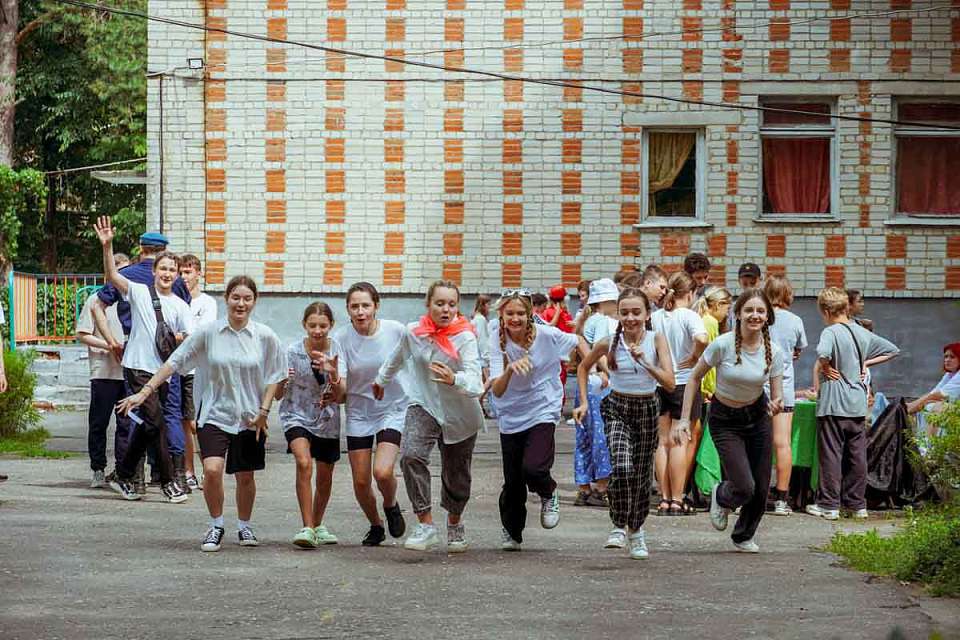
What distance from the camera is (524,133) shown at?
22.4 metres

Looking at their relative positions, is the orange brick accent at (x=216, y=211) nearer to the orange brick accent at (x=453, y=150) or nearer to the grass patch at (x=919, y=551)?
the orange brick accent at (x=453, y=150)

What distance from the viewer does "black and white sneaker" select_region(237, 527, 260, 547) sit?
33.7ft

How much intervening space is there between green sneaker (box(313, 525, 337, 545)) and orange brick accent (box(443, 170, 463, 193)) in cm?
1246

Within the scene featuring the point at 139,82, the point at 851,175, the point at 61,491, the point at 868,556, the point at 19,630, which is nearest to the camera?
the point at 19,630

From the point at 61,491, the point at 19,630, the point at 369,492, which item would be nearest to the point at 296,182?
the point at 61,491

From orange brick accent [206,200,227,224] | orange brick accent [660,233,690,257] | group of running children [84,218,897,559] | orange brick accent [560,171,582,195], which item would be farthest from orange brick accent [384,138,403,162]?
group of running children [84,218,897,559]

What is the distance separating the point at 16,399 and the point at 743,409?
9.22 metres

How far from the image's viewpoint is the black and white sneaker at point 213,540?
995 centimetres

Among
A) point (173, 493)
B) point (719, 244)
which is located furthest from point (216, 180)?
point (173, 493)

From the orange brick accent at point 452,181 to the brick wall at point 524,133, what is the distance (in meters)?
0.03

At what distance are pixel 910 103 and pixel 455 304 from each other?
14.2 m

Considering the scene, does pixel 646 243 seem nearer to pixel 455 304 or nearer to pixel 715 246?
pixel 715 246

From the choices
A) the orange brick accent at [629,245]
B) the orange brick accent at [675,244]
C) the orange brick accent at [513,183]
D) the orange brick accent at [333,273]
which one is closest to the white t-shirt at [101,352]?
the orange brick accent at [333,273]

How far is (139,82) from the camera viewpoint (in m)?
37.8
